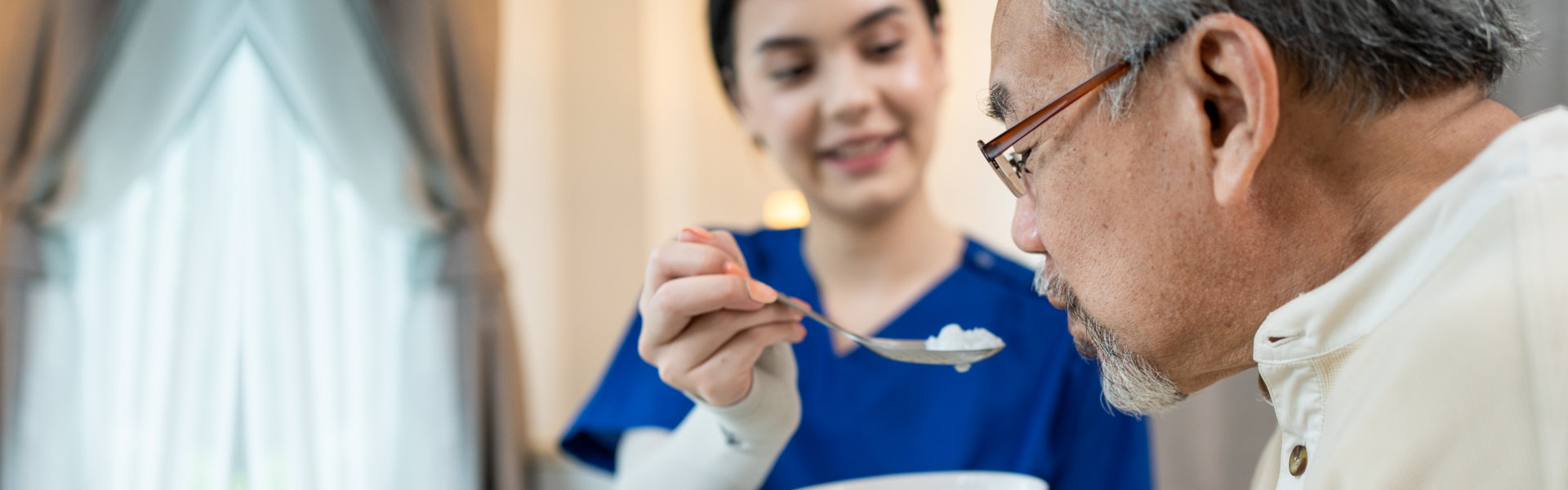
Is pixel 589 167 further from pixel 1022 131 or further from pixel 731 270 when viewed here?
pixel 1022 131

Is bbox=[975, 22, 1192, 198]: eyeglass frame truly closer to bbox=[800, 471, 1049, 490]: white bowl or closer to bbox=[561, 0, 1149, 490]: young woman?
bbox=[800, 471, 1049, 490]: white bowl

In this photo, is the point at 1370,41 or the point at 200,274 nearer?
the point at 1370,41

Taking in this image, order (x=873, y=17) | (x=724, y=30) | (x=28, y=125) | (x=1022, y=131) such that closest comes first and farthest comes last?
(x=1022, y=131) → (x=873, y=17) → (x=724, y=30) → (x=28, y=125)

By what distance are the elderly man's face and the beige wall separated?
1.98 m

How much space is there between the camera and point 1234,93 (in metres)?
0.56

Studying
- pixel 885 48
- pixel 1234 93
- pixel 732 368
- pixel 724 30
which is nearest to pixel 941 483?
pixel 732 368

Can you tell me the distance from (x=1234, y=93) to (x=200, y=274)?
1631mm

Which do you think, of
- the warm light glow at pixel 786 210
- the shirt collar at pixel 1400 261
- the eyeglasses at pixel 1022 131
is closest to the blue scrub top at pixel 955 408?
the eyeglasses at pixel 1022 131

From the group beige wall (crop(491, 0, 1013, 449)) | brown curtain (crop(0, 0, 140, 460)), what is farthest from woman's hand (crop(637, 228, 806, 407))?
beige wall (crop(491, 0, 1013, 449))

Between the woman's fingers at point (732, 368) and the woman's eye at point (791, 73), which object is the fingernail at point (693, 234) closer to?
the woman's fingers at point (732, 368)

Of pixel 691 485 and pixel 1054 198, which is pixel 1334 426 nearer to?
pixel 1054 198

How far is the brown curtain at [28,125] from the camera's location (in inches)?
56.0

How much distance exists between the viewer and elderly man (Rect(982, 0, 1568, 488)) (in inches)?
17.6

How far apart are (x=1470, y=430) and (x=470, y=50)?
2.18m
